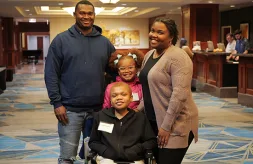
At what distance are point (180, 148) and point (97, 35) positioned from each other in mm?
1106

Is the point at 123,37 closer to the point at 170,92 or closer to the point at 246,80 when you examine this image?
the point at 246,80

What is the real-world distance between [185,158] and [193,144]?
2.42ft

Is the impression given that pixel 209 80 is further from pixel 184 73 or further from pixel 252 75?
pixel 184 73

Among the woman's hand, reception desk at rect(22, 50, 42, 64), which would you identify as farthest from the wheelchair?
reception desk at rect(22, 50, 42, 64)

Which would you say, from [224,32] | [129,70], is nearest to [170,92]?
[129,70]

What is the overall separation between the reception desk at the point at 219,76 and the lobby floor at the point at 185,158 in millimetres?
379

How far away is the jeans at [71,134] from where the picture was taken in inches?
124

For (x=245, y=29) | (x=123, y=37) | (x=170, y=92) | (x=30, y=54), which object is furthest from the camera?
(x=30, y=54)

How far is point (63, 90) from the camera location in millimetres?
3145

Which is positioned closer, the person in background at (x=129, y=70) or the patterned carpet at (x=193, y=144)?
the person in background at (x=129, y=70)

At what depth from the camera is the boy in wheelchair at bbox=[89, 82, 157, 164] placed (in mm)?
2826

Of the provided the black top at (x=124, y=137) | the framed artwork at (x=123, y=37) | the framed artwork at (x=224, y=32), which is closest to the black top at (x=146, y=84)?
the black top at (x=124, y=137)

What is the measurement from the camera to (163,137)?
2.58 meters

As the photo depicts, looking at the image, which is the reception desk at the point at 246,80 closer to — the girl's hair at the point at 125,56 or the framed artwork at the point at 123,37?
the girl's hair at the point at 125,56
